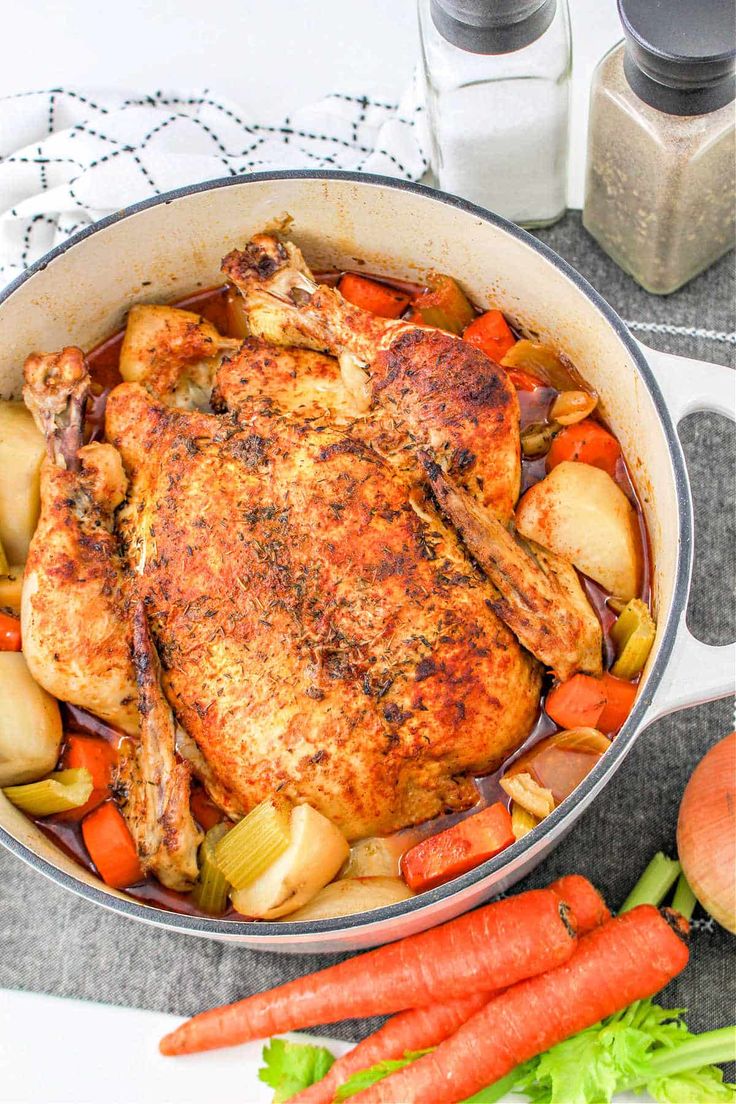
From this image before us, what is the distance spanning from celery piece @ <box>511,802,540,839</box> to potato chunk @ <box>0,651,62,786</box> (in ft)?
3.20

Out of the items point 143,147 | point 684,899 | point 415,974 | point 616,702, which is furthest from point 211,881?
point 143,147

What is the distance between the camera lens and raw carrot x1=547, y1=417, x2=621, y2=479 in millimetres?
2764

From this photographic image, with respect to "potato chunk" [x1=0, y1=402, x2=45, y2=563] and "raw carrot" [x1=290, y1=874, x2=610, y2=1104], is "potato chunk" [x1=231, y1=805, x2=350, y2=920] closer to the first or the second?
"raw carrot" [x1=290, y1=874, x2=610, y2=1104]

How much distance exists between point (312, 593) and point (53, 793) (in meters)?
0.69

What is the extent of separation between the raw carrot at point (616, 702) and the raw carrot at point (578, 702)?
0.03 m

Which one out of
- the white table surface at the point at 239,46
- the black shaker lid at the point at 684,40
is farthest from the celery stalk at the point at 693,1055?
the white table surface at the point at 239,46

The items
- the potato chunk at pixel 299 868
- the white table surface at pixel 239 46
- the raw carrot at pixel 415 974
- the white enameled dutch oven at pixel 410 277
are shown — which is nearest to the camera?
the white enameled dutch oven at pixel 410 277

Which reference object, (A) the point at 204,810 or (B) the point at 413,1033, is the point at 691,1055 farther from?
(A) the point at 204,810

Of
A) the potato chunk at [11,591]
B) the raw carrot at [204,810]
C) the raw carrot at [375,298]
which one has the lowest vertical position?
the raw carrot at [204,810]

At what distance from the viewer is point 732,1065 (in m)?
2.65

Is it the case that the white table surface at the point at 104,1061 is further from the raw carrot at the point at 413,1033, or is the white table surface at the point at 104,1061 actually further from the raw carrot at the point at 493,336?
the raw carrot at the point at 493,336

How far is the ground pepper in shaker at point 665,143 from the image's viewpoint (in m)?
2.45

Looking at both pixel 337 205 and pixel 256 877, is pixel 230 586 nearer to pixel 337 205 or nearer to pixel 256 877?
pixel 256 877

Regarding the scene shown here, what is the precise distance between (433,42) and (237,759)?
1.68m
